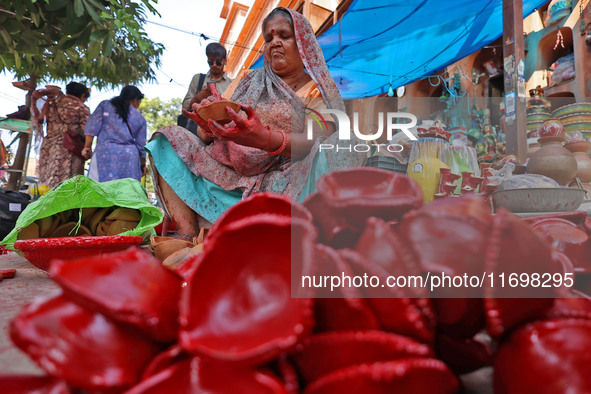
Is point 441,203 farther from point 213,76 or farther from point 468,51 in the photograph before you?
point 468,51

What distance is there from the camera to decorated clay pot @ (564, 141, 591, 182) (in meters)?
2.94

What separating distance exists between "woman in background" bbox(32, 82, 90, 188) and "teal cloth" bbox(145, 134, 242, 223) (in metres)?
3.26

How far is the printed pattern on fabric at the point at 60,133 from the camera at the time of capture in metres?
4.74

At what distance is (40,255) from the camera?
152 centimetres

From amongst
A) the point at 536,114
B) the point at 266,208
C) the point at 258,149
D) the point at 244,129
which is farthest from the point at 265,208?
the point at 536,114

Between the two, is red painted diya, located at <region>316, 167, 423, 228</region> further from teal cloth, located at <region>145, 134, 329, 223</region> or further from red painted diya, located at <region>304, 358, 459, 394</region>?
teal cloth, located at <region>145, 134, 329, 223</region>

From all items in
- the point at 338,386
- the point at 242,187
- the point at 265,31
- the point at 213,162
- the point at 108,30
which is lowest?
the point at 338,386

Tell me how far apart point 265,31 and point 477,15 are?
138 inches

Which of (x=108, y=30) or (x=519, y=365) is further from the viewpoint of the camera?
(x=108, y=30)

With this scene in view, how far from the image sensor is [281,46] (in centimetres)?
220

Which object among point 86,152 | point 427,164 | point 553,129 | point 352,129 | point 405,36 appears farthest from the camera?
point 405,36

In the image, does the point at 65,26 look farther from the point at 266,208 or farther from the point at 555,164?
the point at 555,164

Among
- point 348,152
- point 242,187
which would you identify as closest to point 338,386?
point 348,152

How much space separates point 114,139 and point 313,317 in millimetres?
4295
